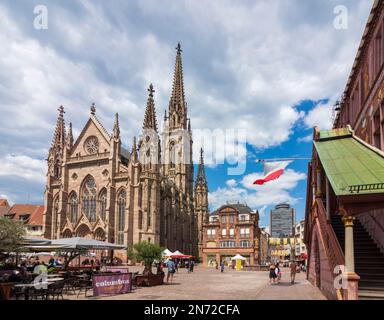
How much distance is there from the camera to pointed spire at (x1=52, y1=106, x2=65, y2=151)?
74700mm

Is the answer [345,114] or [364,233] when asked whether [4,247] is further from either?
[345,114]

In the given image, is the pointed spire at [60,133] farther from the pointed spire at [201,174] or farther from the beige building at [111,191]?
the pointed spire at [201,174]

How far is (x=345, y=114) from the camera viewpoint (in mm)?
23578

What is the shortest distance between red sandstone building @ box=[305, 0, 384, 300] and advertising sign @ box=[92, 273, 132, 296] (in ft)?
30.2

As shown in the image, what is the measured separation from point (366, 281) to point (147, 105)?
52.2 meters

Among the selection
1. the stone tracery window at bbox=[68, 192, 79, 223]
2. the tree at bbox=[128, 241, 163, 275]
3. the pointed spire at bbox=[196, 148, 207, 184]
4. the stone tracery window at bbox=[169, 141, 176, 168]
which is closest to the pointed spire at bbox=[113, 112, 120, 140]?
the stone tracery window at bbox=[68, 192, 79, 223]

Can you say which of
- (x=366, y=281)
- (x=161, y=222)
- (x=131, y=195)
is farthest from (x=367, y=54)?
(x=161, y=222)

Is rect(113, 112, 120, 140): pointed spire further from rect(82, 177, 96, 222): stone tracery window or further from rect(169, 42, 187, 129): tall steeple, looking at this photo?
rect(169, 42, 187, 129): tall steeple

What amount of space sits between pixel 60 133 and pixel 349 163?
74.5 metres

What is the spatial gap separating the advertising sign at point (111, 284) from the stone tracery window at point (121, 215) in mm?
37236

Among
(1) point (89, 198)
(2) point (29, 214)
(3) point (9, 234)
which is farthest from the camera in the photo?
(2) point (29, 214)

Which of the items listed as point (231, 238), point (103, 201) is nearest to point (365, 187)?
point (103, 201)

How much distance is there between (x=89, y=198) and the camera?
2320 inches

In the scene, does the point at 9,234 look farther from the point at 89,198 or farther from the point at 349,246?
the point at 89,198
